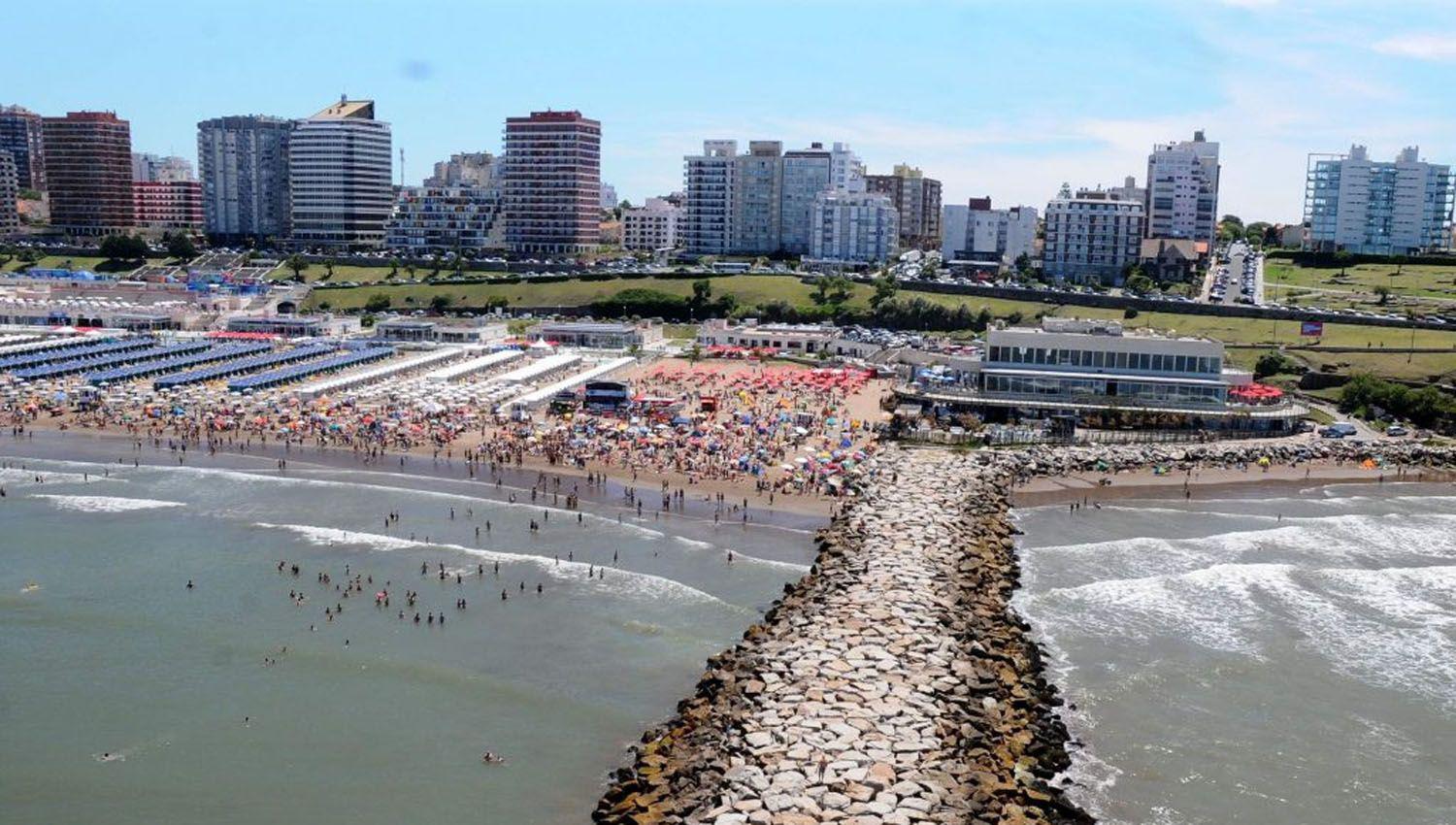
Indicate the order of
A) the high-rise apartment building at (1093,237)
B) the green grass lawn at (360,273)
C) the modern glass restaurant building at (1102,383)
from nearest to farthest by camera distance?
the modern glass restaurant building at (1102,383) < the high-rise apartment building at (1093,237) < the green grass lawn at (360,273)

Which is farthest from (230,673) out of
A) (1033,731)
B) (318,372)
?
(318,372)

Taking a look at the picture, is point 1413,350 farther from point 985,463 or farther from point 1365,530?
Result: point 985,463

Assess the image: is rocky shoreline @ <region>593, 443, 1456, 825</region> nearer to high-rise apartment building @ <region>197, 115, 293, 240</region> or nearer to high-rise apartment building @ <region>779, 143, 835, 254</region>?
high-rise apartment building @ <region>779, 143, 835, 254</region>

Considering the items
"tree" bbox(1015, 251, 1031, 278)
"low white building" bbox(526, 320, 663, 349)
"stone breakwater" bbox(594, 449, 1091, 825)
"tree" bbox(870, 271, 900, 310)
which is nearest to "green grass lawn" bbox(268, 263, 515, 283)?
"low white building" bbox(526, 320, 663, 349)

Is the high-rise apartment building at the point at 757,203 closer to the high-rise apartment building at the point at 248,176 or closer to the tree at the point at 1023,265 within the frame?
the tree at the point at 1023,265

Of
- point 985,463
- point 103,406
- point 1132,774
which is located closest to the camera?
point 1132,774

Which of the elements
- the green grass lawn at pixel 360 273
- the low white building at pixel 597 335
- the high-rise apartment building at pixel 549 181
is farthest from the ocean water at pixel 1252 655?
the high-rise apartment building at pixel 549 181
